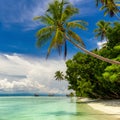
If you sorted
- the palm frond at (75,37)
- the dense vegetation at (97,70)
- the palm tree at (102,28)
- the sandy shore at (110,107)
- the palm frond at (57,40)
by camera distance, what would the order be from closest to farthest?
the palm frond at (57,40)
the palm frond at (75,37)
the sandy shore at (110,107)
the dense vegetation at (97,70)
the palm tree at (102,28)

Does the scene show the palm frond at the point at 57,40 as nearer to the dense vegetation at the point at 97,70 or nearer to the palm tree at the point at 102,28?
the dense vegetation at the point at 97,70

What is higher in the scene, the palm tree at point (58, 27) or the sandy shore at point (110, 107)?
the palm tree at point (58, 27)

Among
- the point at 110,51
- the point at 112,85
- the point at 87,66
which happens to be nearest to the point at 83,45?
the point at 110,51

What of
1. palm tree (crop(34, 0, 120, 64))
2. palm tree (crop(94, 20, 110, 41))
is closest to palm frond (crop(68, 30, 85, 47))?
palm tree (crop(34, 0, 120, 64))

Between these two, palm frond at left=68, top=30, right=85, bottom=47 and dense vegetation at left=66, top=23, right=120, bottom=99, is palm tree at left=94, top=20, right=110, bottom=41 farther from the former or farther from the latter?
palm frond at left=68, top=30, right=85, bottom=47

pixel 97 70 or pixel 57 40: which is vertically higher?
pixel 97 70

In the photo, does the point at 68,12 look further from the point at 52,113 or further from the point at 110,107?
the point at 110,107

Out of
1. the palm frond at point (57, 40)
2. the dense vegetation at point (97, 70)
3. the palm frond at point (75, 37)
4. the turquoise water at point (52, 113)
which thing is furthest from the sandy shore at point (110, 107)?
the palm frond at point (57, 40)

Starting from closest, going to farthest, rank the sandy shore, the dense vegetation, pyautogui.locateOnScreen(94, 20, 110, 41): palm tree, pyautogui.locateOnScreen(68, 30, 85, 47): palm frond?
pyautogui.locateOnScreen(68, 30, 85, 47): palm frond → the sandy shore → the dense vegetation → pyautogui.locateOnScreen(94, 20, 110, 41): palm tree

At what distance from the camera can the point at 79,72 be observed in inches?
1336

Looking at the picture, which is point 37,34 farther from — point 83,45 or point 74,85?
point 74,85

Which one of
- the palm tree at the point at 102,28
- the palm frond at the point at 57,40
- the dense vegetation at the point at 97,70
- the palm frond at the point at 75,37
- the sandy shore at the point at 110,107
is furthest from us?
the palm tree at the point at 102,28

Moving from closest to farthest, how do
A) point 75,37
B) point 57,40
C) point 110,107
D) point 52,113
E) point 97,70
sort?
point 57,40 < point 75,37 < point 52,113 < point 110,107 < point 97,70

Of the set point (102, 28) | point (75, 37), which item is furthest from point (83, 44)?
point (102, 28)
